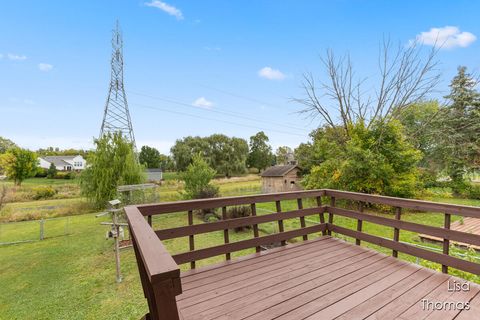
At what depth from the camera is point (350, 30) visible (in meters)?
10.1

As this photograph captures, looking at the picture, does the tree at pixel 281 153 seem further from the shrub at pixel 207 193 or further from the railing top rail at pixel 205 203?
the railing top rail at pixel 205 203

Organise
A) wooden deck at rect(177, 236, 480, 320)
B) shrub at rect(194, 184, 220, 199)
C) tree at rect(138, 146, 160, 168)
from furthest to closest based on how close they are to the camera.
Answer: tree at rect(138, 146, 160, 168) < shrub at rect(194, 184, 220, 199) < wooden deck at rect(177, 236, 480, 320)

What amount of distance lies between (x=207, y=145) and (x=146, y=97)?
42.7 feet

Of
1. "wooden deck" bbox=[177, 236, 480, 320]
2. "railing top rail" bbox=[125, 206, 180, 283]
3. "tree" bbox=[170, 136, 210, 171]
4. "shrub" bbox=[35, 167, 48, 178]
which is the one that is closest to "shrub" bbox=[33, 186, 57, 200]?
"tree" bbox=[170, 136, 210, 171]

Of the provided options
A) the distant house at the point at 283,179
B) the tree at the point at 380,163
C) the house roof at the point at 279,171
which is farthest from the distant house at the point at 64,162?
the tree at the point at 380,163

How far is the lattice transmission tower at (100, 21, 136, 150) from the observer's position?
12.8 metres

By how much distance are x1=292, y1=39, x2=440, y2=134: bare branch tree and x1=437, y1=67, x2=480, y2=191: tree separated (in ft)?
14.1

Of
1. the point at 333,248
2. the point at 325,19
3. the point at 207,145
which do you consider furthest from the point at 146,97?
the point at 333,248

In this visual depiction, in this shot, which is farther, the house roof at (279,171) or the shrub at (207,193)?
the house roof at (279,171)

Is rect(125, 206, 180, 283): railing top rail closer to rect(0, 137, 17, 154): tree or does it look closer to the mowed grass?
the mowed grass

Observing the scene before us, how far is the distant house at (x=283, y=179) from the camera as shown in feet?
61.8

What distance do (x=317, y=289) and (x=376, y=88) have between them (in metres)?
13.0

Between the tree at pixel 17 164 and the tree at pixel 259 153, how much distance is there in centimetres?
2866

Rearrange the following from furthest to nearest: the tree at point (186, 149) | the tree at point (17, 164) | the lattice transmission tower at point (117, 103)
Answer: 1. the tree at point (186, 149)
2. the tree at point (17, 164)
3. the lattice transmission tower at point (117, 103)
